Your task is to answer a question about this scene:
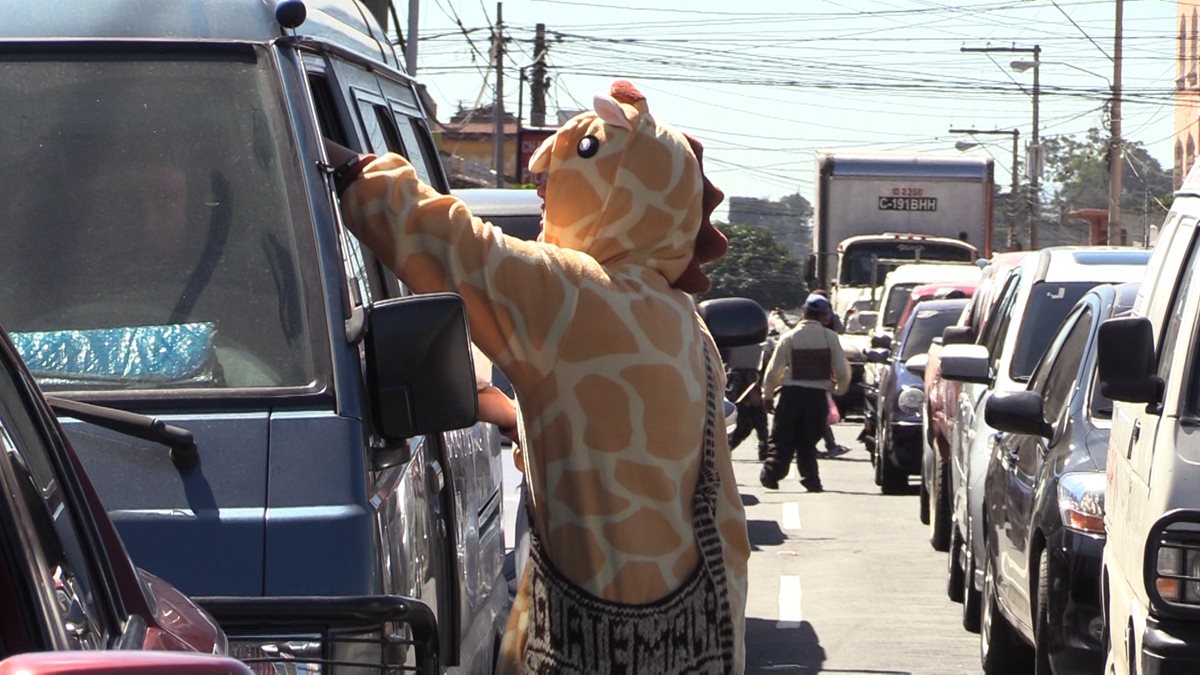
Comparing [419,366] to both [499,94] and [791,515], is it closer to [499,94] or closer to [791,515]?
[791,515]

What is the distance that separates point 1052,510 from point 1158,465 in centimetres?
199

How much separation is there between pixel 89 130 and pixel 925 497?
37.8 ft

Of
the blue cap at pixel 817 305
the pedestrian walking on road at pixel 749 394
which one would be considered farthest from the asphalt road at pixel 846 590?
the pedestrian walking on road at pixel 749 394

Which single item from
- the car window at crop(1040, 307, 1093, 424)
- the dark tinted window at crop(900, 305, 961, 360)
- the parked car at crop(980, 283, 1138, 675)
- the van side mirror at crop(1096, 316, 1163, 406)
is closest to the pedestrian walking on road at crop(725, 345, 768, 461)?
the dark tinted window at crop(900, 305, 961, 360)

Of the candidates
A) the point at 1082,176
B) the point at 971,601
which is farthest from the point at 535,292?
the point at 1082,176

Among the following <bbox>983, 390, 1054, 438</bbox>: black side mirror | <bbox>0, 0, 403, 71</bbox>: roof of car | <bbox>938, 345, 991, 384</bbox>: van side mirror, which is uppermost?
<bbox>0, 0, 403, 71</bbox>: roof of car

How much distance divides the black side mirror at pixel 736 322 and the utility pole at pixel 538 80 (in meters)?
36.1

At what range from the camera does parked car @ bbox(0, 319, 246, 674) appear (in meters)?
1.90

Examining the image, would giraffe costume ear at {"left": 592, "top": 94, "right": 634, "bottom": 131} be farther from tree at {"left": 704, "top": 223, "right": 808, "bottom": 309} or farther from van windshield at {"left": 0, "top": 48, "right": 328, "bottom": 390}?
tree at {"left": 704, "top": 223, "right": 808, "bottom": 309}

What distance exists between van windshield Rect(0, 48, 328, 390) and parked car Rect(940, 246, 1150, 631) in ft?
20.3

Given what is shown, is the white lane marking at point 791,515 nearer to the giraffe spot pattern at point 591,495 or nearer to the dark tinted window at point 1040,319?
the dark tinted window at point 1040,319

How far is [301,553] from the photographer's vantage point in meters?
3.32

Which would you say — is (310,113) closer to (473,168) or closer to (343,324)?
(343,324)

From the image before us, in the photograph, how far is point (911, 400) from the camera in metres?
17.4
